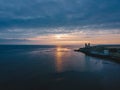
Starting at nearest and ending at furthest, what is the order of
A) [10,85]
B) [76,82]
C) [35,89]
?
[35,89] → [10,85] → [76,82]

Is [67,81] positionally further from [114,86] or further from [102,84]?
[114,86]

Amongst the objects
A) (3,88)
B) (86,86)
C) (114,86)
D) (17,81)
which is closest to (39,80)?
(17,81)

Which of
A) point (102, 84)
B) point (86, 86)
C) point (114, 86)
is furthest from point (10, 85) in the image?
point (114, 86)

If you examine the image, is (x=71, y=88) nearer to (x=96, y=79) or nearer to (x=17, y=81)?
(x=96, y=79)

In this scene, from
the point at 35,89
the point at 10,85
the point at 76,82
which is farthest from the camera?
the point at 76,82

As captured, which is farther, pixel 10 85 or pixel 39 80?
pixel 39 80

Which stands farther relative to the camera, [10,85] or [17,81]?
[17,81]

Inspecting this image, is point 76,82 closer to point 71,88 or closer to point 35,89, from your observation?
point 71,88

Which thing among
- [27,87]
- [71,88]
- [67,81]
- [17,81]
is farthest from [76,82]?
[17,81]
